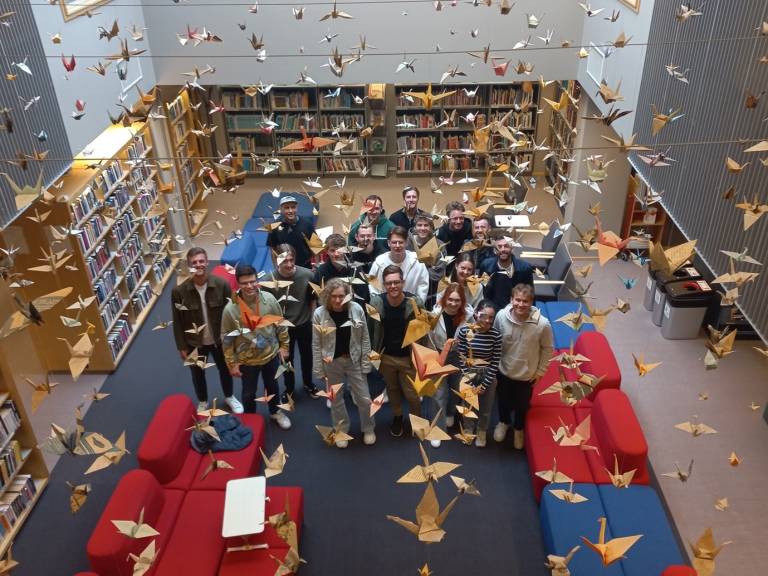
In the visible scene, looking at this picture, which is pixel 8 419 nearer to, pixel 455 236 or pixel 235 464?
pixel 235 464

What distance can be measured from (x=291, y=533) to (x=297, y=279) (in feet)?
7.99

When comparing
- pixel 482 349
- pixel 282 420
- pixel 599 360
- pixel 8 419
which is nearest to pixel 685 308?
pixel 599 360

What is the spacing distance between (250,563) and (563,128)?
7.91 meters

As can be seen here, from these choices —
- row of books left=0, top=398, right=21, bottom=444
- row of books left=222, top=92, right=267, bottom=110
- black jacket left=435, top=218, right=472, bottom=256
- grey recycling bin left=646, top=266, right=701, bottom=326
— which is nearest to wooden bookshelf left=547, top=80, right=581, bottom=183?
grey recycling bin left=646, top=266, right=701, bottom=326

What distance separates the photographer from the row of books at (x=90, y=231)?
6.13 meters

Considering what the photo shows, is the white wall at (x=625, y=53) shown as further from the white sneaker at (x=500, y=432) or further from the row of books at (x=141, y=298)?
the row of books at (x=141, y=298)

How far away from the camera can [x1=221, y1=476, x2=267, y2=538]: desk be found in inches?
163

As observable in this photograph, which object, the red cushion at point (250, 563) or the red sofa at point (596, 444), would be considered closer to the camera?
the red cushion at point (250, 563)

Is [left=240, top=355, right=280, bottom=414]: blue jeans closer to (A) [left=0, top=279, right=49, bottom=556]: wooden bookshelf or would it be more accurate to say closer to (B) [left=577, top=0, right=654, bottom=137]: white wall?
(A) [left=0, top=279, right=49, bottom=556]: wooden bookshelf

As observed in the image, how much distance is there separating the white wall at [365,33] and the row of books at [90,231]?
8.50 ft

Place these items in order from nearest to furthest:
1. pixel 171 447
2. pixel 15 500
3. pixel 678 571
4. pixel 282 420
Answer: pixel 678 571
pixel 171 447
pixel 15 500
pixel 282 420

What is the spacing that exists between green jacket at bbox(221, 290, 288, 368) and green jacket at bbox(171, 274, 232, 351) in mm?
254

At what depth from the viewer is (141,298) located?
7.35m

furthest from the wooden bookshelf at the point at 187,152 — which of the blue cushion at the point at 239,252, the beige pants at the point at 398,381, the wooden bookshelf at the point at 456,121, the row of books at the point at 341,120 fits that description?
the beige pants at the point at 398,381
